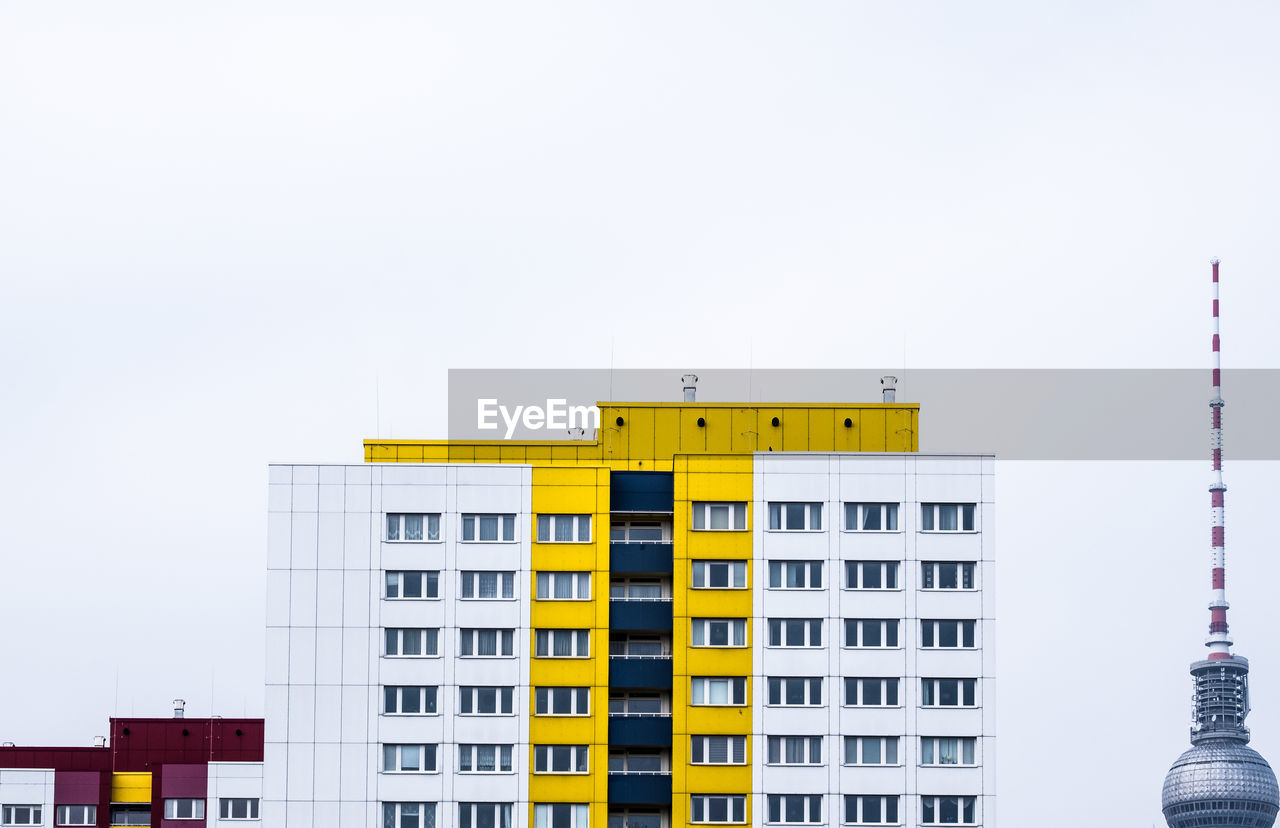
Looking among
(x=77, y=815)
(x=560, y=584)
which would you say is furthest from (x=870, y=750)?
(x=77, y=815)

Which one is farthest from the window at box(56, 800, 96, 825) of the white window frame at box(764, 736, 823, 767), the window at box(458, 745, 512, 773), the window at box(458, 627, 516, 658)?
the white window frame at box(764, 736, 823, 767)

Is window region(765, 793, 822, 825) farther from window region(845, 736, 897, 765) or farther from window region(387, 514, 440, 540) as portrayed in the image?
window region(387, 514, 440, 540)

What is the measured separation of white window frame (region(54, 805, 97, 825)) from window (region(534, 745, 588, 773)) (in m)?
71.0

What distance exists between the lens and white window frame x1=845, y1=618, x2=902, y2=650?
132 meters

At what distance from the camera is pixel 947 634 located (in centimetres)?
13238

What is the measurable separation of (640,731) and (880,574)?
16719 millimetres

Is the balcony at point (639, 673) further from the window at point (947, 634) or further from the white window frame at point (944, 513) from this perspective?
the white window frame at point (944, 513)

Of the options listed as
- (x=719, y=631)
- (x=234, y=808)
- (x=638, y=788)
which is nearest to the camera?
(x=638, y=788)

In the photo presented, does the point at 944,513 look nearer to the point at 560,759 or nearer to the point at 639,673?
the point at 639,673

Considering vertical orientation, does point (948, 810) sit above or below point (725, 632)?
below

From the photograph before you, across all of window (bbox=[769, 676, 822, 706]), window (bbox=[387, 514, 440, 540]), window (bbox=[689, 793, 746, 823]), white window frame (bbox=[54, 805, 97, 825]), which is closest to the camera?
window (bbox=[689, 793, 746, 823])

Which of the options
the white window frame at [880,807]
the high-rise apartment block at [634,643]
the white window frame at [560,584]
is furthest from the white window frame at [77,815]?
the white window frame at [880,807]

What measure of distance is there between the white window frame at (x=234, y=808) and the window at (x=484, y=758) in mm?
57099

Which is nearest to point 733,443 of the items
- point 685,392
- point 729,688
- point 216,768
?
point 685,392
